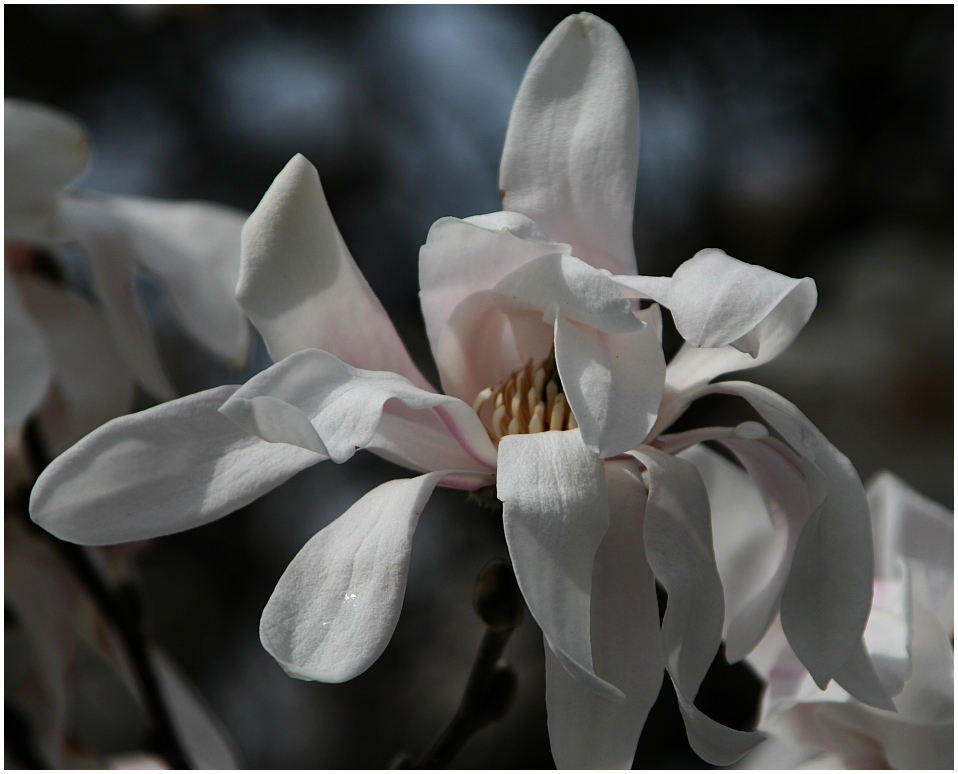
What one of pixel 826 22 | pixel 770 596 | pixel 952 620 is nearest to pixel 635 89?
pixel 770 596

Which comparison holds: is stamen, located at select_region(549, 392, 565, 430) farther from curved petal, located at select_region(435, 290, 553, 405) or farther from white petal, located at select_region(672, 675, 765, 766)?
white petal, located at select_region(672, 675, 765, 766)

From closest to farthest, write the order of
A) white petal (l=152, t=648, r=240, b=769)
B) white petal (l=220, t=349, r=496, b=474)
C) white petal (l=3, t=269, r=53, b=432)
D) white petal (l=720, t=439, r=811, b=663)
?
white petal (l=220, t=349, r=496, b=474) → white petal (l=720, t=439, r=811, b=663) → white petal (l=3, t=269, r=53, b=432) → white petal (l=152, t=648, r=240, b=769)

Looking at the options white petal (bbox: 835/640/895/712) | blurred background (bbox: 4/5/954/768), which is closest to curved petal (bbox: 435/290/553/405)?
white petal (bbox: 835/640/895/712)

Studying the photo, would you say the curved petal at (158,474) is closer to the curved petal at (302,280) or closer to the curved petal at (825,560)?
the curved petal at (302,280)

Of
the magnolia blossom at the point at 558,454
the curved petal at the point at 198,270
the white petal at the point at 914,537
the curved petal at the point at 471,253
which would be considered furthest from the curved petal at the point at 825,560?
the curved petal at the point at 198,270

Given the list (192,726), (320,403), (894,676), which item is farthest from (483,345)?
(192,726)
